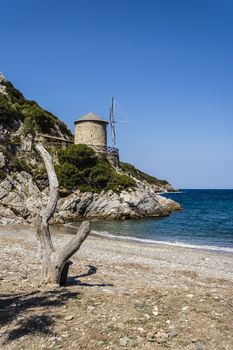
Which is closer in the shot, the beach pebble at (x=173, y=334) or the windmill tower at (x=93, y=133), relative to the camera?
the beach pebble at (x=173, y=334)

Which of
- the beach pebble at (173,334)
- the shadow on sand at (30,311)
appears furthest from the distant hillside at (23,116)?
the beach pebble at (173,334)

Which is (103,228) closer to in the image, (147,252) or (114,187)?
(114,187)

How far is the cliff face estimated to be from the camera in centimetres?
3850

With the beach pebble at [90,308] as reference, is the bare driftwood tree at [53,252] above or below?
above

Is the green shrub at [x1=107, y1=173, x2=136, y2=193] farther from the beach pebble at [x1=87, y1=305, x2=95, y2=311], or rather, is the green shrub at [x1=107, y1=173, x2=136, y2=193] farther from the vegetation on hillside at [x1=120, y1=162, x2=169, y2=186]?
the beach pebble at [x1=87, y1=305, x2=95, y2=311]

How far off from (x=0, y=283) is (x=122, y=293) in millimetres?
3723

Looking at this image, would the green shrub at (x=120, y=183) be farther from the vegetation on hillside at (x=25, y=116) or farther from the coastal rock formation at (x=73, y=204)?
the vegetation on hillside at (x=25, y=116)

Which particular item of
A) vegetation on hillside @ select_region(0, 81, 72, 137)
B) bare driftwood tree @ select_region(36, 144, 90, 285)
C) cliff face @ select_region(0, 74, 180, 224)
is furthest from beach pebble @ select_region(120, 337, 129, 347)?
vegetation on hillside @ select_region(0, 81, 72, 137)

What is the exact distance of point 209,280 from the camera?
13328 millimetres

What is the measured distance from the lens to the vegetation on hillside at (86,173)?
153 feet

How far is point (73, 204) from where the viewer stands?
44781 mm

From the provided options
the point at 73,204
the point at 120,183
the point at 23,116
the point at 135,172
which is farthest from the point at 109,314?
the point at 135,172

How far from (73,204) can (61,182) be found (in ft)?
11.5

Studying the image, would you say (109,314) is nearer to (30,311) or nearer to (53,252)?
(30,311)
